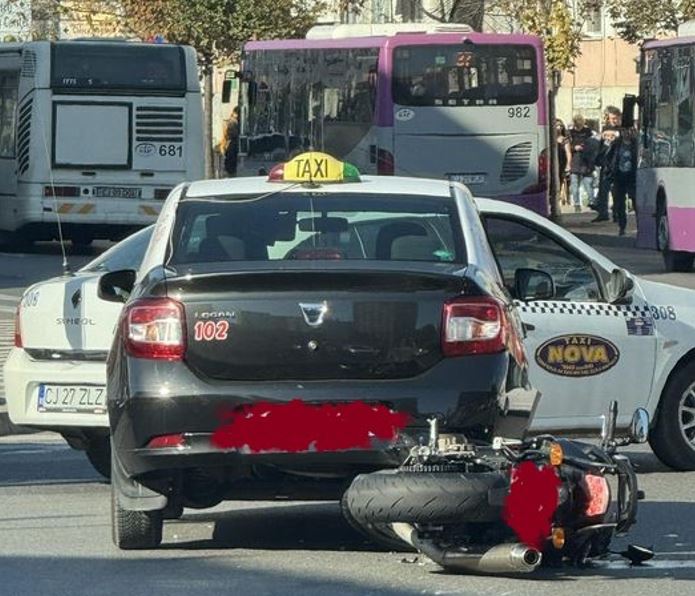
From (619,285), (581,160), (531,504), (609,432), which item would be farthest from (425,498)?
(581,160)

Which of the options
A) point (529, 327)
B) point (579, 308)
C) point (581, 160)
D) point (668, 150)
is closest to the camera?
point (529, 327)

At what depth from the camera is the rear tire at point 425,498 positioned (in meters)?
8.11

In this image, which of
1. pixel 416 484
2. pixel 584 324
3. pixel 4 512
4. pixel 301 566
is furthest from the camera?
pixel 584 324

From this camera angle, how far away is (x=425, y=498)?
8109 mm

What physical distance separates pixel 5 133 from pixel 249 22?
20216 millimetres

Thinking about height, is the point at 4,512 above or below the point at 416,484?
below

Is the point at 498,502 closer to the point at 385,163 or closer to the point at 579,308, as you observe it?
the point at 579,308

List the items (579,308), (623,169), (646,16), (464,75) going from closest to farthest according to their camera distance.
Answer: (579,308) → (464,75) → (623,169) → (646,16)

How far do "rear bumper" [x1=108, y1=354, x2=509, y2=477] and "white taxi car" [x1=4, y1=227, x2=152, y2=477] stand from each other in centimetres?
250

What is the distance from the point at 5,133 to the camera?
3353 cm

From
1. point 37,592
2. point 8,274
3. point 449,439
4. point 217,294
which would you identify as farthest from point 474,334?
point 8,274

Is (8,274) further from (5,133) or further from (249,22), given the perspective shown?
(249,22)

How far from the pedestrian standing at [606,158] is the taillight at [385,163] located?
6.81 m

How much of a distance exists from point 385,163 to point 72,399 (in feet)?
73.5
